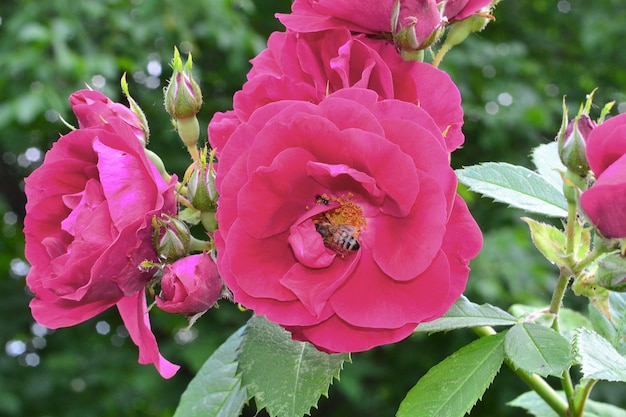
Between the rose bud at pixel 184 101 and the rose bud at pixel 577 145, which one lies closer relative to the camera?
the rose bud at pixel 577 145

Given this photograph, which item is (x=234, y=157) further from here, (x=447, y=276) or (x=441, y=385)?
(x=441, y=385)

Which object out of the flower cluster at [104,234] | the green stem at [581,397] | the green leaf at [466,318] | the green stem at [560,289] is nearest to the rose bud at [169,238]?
the flower cluster at [104,234]

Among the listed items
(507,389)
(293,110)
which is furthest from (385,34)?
(507,389)

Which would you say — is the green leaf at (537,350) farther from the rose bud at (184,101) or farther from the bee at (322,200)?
the rose bud at (184,101)

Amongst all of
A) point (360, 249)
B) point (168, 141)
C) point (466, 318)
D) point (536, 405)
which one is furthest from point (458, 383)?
point (168, 141)

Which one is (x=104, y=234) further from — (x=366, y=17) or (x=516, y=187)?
(x=516, y=187)

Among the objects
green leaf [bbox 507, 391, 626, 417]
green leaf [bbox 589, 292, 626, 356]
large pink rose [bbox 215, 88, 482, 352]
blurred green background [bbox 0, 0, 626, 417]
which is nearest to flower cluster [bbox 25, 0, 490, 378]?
large pink rose [bbox 215, 88, 482, 352]

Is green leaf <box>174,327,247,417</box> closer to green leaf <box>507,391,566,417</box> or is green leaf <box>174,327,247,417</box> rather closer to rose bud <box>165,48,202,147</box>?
rose bud <box>165,48,202,147</box>
